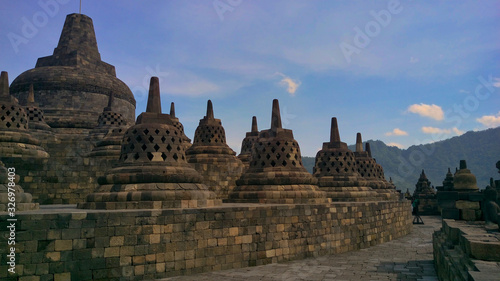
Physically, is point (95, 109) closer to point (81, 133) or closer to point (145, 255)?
point (81, 133)

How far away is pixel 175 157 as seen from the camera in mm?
10688

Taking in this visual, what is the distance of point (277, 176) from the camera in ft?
43.3

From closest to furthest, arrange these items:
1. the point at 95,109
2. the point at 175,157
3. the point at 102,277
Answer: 1. the point at 102,277
2. the point at 175,157
3. the point at 95,109

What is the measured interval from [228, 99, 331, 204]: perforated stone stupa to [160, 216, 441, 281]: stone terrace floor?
2331 millimetres

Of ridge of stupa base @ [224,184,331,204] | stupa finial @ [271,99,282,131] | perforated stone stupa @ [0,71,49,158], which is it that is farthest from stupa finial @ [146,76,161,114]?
perforated stone stupa @ [0,71,49,158]

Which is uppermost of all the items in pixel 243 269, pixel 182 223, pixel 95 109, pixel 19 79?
pixel 19 79

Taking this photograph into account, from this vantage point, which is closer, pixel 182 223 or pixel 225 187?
pixel 182 223

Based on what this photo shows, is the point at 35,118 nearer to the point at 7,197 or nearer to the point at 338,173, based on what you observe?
the point at 7,197

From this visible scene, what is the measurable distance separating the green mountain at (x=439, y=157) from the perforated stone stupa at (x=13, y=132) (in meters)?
134

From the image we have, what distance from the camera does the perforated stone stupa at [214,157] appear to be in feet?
54.9

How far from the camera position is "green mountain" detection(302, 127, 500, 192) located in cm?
14162

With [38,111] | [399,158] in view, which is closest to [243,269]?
[38,111]

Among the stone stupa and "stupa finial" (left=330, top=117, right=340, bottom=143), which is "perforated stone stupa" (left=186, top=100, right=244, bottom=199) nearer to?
"stupa finial" (left=330, top=117, right=340, bottom=143)

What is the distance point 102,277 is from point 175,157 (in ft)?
12.8
